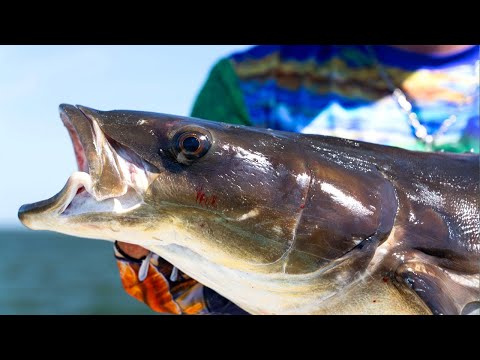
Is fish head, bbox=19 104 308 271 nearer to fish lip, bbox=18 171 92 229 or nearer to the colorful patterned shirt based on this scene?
Answer: fish lip, bbox=18 171 92 229

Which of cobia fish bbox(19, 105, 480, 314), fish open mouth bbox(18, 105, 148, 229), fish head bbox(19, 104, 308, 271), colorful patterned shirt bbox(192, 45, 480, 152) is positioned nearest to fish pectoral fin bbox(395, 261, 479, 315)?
cobia fish bbox(19, 105, 480, 314)

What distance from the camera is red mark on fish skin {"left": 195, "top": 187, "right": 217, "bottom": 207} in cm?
257

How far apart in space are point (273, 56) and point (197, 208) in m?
1.84

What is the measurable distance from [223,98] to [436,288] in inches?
75.8

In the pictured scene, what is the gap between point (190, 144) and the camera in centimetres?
→ 263

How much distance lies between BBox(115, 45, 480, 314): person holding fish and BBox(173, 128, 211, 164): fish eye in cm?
130

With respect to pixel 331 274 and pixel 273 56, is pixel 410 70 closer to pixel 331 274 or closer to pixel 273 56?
pixel 273 56

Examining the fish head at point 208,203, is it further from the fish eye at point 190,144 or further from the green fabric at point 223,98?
the green fabric at point 223,98

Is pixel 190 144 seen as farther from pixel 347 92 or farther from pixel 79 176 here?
pixel 347 92

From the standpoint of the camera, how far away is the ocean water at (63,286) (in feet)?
92.7

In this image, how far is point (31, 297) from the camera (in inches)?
1352

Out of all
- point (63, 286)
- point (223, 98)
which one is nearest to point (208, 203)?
point (223, 98)

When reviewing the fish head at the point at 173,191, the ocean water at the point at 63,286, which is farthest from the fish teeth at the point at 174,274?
the ocean water at the point at 63,286

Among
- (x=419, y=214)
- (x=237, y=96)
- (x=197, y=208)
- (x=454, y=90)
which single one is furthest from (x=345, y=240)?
(x=454, y=90)
